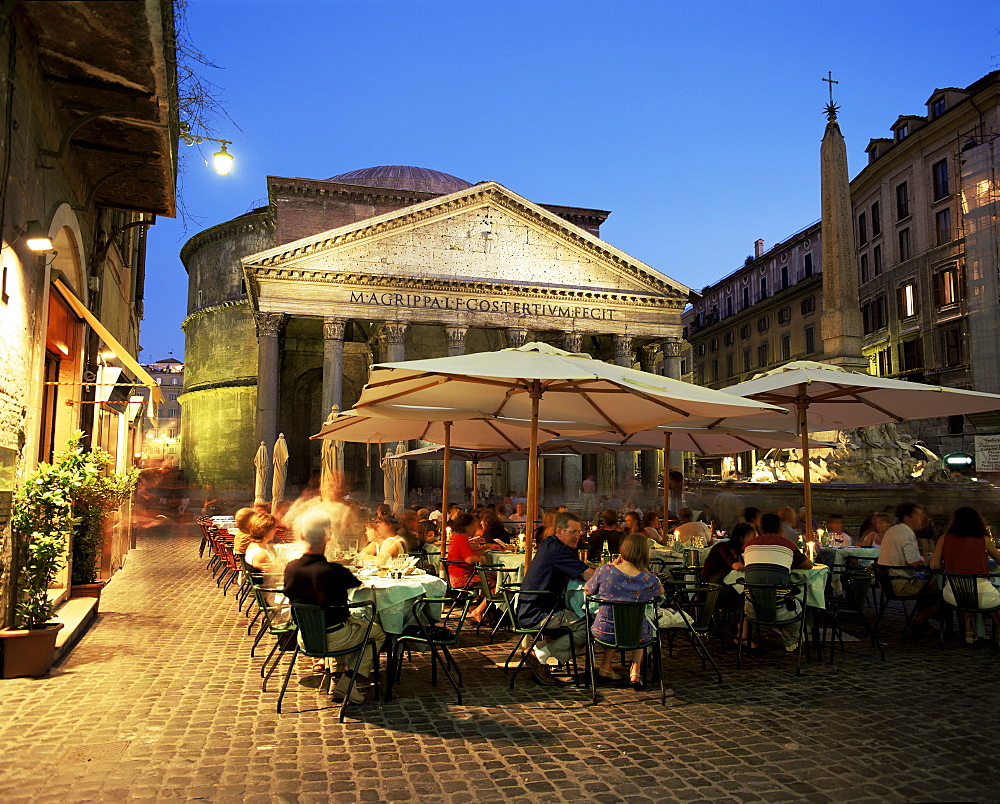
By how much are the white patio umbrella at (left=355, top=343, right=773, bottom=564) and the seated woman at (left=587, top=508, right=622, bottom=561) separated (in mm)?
1061

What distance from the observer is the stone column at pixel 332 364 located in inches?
1006

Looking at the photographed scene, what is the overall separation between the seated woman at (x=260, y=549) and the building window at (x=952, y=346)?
96.5ft

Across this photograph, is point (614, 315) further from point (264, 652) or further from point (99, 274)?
point (264, 652)

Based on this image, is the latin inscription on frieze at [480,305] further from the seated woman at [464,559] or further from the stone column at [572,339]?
the seated woman at [464,559]

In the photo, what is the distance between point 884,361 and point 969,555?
103 ft

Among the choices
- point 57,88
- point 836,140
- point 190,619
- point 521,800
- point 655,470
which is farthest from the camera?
point 655,470

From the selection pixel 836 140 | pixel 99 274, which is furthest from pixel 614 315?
pixel 99 274

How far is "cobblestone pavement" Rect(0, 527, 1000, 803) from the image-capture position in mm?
3664

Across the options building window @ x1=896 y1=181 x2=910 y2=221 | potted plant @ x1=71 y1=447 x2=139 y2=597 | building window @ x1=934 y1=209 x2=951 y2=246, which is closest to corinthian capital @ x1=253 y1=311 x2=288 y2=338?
potted plant @ x1=71 y1=447 x2=139 y2=597

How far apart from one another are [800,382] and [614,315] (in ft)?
73.1

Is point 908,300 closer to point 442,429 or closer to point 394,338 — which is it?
point 394,338

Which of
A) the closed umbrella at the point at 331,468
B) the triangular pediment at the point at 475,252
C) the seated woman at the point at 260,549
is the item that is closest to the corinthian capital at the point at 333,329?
the triangular pediment at the point at 475,252

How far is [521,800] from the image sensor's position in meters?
3.54

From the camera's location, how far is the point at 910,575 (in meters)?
7.18
